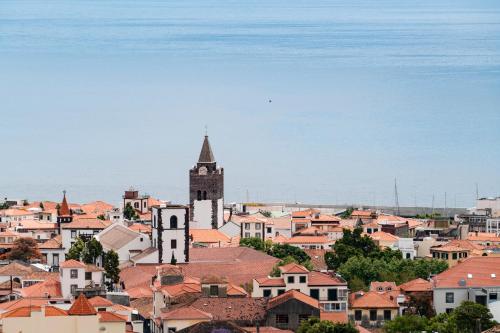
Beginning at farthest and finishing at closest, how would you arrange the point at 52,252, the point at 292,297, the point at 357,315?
the point at 52,252
the point at 357,315
the point at 292,297

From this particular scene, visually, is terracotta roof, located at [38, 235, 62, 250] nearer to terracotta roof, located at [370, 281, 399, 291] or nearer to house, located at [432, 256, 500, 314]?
terracotta roof, located at [370, 281, 399, 291]

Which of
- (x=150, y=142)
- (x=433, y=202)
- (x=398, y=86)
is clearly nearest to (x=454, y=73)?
(x=398, y=86)

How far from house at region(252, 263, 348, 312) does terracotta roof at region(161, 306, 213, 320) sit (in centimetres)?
315

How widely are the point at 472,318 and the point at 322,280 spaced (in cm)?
367

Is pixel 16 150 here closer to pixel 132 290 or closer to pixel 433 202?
pixel 433 202

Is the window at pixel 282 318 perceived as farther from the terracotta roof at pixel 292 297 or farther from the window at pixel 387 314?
the window at pixel 387 314

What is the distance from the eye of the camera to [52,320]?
854 inches

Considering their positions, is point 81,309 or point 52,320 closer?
point 52,320

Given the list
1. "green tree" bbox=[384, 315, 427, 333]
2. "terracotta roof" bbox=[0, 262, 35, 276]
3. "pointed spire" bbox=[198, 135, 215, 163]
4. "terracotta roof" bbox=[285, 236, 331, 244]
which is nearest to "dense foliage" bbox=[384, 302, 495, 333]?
"green tree" bbox=[384, 315, 427, 333]

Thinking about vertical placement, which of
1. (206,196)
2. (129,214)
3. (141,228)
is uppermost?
(206,196)

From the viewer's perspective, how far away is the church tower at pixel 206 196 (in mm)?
46312

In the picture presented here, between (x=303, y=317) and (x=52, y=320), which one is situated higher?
(x=52, y=320)

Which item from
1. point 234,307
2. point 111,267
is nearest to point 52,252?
point 111,267

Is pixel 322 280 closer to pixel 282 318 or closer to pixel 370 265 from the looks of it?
pixel 282 318
